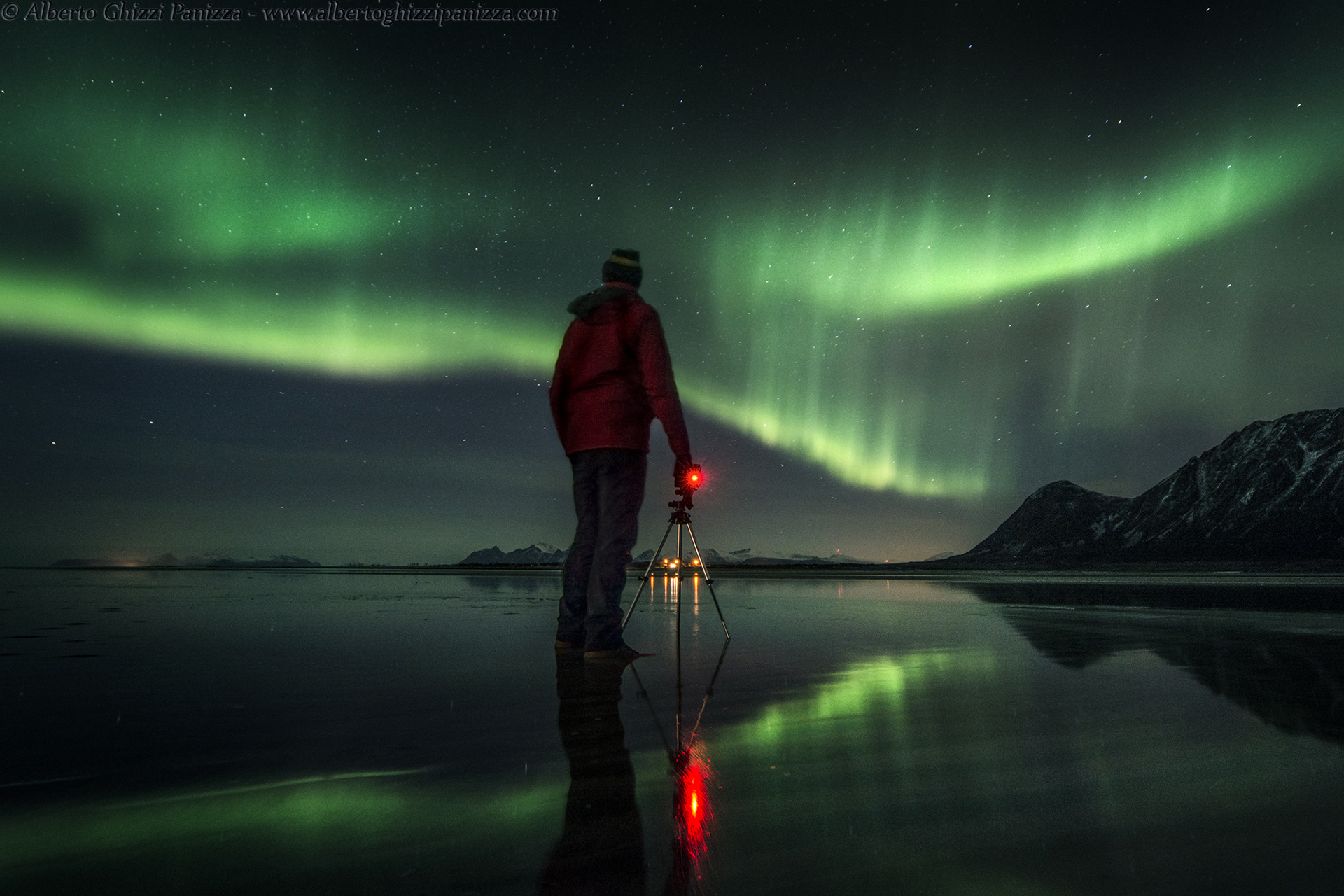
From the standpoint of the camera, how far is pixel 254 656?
208 inches

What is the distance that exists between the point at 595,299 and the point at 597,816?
4119mm

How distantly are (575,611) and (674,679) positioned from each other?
1.64 meters

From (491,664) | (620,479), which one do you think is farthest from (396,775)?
(620,479)

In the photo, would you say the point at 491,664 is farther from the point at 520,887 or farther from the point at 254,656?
the point at 520,887

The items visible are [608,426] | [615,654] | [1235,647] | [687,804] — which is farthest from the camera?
[1235,647]

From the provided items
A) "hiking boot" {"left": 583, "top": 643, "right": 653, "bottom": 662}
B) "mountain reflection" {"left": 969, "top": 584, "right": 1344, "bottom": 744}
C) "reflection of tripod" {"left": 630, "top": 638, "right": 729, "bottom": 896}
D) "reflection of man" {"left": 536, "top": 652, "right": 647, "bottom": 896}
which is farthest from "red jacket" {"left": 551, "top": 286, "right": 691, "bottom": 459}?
"mountain reflection" {"left": 969, "top": 584, "right": 1344, "bottom": 744}

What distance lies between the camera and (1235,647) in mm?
5848

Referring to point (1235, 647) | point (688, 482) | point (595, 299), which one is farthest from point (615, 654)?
point (1235, 647)

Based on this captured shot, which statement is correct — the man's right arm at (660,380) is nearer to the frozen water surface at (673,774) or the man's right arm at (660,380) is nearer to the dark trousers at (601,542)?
the dark trousers at (601,542)

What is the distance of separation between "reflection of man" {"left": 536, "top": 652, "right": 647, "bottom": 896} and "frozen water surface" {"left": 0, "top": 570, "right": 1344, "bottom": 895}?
0.01m

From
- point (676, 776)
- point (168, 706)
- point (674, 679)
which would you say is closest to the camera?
point (676, 776)

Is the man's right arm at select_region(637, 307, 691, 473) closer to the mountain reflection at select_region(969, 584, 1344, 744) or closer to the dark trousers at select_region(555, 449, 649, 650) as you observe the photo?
the dark trousers at select_region(555, 449, 649, 650)

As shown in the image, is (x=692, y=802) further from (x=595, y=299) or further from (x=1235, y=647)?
(x=1235, y=647)

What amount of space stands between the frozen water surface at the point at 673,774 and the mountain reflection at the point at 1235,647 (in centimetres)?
5
